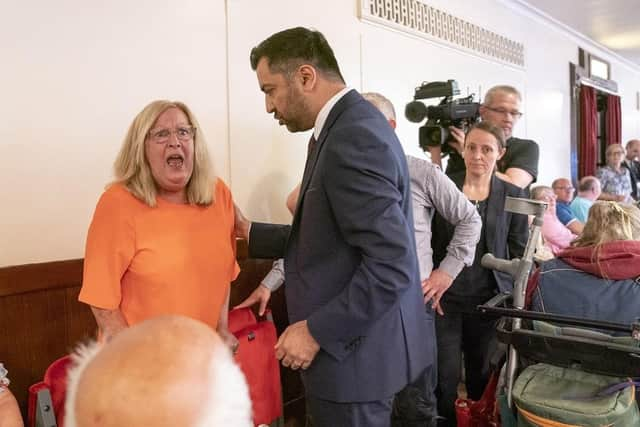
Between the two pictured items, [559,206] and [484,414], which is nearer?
[484,414]

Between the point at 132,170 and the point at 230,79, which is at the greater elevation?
the point at 230,79

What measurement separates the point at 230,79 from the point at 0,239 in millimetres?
1188

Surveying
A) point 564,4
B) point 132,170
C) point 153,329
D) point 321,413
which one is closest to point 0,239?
point 132,170

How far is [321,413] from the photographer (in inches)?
54.5

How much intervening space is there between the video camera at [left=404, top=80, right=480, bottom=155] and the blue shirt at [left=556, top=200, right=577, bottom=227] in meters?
1.89

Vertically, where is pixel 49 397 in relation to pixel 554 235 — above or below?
below

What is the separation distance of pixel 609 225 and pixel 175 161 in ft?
4.85

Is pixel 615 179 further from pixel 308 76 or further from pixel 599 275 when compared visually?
pixel 308 76

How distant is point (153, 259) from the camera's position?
4.92 ft

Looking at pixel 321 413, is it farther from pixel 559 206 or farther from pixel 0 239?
pixel 559 206

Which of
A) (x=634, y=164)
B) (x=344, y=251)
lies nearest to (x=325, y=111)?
(x=344, y=251)

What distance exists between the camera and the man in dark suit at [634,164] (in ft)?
19.0

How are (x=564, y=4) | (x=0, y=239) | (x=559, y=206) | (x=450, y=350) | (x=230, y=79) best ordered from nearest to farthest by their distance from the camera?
1. (x=0, y=239)
2. (x=450, y=350)
3. (x=230, y=79)
4. (x=559, y=206)
5. (x=564, y=4)

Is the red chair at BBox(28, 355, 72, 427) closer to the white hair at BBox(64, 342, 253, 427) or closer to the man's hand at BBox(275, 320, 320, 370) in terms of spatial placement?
the man's hand at BBox(275, 320, 320, 370)
